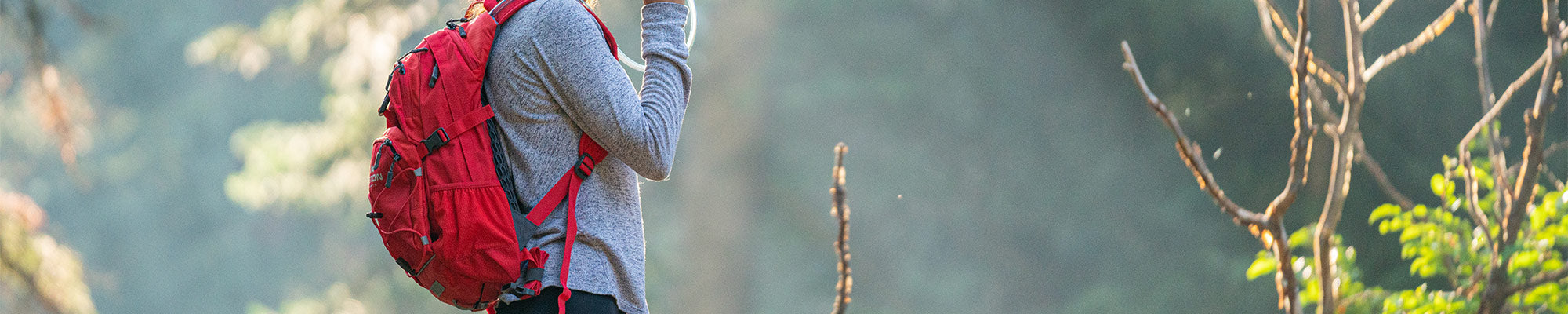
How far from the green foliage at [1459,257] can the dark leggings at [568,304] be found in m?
1.87

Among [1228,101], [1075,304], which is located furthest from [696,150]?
[1228,101]

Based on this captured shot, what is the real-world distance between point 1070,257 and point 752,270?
153 inches

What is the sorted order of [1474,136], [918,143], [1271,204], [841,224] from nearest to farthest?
[841,224] < [1271,204] < [1474,136] < [918,143]

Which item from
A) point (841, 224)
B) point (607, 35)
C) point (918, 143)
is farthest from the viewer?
point (918, 143)

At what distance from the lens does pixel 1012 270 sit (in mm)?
11617

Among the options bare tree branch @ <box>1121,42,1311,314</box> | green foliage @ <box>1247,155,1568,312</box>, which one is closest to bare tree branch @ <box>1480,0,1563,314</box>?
green foliage @ <box>1247,155,1568,312</box>

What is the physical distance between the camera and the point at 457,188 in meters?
1.32

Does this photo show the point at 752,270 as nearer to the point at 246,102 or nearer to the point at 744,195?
the point at 744,195

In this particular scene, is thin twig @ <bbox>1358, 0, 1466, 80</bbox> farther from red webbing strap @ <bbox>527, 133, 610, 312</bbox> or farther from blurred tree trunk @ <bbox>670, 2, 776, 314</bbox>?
blurred tree trunk @ <bbox>670, 2, 776, 314</bbox>

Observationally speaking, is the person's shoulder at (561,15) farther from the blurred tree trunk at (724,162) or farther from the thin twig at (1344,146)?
the blurred tree trunk at (724,162)

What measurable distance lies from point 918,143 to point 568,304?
443 inches

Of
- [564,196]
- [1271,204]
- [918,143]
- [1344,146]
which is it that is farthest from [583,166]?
[918,143]

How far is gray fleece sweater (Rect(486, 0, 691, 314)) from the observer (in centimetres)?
134

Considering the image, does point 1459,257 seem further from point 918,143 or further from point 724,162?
point 724,162
